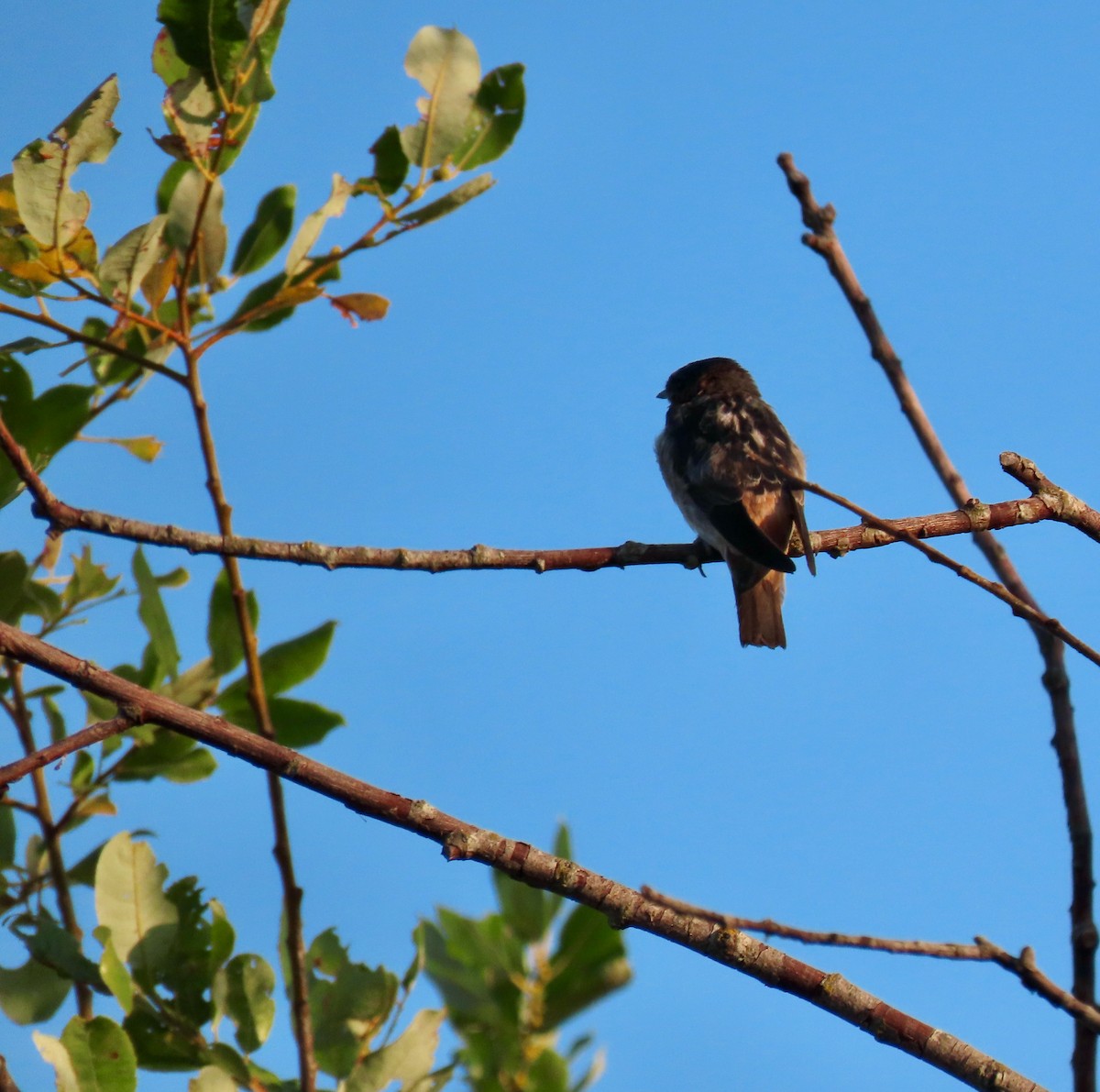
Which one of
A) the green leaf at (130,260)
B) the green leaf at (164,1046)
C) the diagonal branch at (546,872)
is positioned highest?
the green leaf at (130,260)

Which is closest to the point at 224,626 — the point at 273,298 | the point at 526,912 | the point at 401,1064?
the point at 273,298

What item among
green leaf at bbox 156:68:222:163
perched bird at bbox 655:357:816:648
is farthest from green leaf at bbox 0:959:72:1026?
perched bird at bbox 655:357:816:648

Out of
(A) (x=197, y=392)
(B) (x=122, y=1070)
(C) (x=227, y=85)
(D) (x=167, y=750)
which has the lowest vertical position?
(B) (x=122, y=1070)

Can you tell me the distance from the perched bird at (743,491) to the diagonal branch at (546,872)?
2.27 metres

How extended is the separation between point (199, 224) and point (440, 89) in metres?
0.72

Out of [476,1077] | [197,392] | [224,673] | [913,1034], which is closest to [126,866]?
[224,673]

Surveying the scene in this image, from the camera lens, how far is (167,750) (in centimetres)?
342

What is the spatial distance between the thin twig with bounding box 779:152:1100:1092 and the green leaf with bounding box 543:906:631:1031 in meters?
1.96

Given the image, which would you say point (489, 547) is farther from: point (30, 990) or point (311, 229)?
point (30, 990)

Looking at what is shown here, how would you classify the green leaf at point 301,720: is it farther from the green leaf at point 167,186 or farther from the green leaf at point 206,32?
the green leaf at point 206,32

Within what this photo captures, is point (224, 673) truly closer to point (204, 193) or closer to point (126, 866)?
point (126, 866)

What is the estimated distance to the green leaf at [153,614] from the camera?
3281 millimetres

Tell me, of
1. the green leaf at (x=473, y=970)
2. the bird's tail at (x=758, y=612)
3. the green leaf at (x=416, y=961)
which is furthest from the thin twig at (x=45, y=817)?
the bird's tail at (x=758, y=612)

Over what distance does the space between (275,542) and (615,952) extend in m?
2.34
